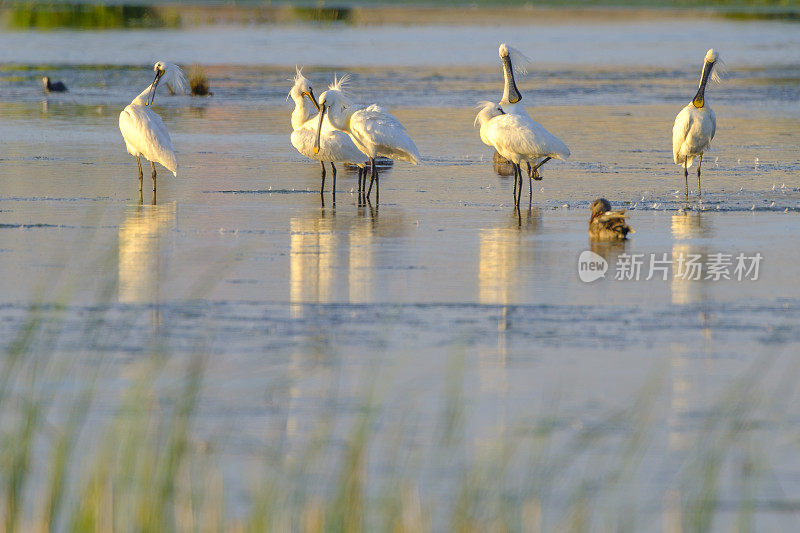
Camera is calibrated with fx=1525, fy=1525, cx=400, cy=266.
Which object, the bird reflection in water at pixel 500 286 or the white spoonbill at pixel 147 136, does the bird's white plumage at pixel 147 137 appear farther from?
the bird reflection in water at pixel 500 286

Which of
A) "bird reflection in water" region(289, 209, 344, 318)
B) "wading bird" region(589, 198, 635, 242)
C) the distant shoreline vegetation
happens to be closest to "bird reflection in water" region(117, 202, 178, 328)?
"bird reflection in water" region(289, 209, 344, 318)

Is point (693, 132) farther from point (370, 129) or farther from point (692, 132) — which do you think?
point (370, 129)

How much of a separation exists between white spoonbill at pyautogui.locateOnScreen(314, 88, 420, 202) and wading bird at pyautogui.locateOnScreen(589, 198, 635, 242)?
9.35ft

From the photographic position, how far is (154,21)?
6097cm

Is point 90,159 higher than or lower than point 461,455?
higher

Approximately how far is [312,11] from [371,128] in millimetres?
57803

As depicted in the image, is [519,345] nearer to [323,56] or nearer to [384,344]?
[384,344]

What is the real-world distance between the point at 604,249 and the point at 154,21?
169 feet

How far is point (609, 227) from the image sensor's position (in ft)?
38.8

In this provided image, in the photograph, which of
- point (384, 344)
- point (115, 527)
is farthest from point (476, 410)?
point (115, 527)

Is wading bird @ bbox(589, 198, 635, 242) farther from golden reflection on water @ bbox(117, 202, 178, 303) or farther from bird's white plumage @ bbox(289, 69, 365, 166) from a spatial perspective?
bird's white plumage @ bbox(289, 69, 365, 166)

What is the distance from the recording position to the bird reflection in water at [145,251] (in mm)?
9567

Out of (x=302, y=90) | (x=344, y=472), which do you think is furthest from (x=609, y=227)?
(x=344, y=472)

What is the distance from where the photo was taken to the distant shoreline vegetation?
200 feet
